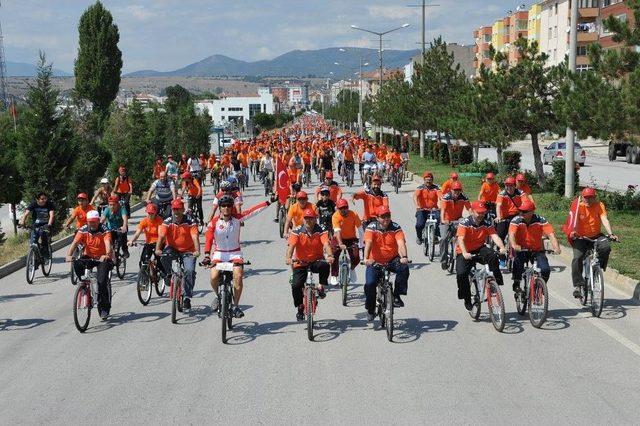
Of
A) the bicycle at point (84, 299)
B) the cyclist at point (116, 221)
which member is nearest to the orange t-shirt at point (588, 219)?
the bicycle at point (84, 299)

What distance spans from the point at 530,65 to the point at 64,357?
20334mm

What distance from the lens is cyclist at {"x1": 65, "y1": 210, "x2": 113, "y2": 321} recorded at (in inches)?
428

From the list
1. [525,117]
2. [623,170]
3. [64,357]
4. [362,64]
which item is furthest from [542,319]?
[362,64]

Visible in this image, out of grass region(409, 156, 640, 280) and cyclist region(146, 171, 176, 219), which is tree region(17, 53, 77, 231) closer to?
cyclist region(146, 171, 176, 219)

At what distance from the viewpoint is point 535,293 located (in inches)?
389

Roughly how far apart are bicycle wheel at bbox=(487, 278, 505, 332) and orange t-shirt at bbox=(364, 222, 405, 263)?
1286mm

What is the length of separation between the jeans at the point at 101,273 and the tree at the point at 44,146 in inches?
425

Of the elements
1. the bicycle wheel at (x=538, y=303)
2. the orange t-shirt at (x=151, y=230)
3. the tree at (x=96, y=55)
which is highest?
the tree at (x=96, y=55)

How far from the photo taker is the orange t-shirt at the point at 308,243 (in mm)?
9867

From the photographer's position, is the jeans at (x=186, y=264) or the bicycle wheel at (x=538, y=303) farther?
the jeans at (x=186, y=264)

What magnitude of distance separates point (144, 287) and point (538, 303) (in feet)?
19.4

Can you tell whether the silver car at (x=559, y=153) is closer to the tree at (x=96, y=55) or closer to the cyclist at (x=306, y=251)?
the cyclist at (x=306, y=251)

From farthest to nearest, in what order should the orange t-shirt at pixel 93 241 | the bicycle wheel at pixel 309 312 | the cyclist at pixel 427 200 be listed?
the cyclist at pixel 427 200 → the orange t-shirt at pixel 93 241 → the bicycle wheel at pixel 309 312

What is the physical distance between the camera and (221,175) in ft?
110
